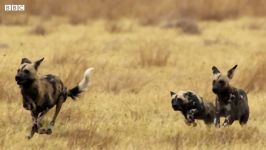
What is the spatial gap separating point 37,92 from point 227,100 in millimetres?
2105

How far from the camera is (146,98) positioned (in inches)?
445

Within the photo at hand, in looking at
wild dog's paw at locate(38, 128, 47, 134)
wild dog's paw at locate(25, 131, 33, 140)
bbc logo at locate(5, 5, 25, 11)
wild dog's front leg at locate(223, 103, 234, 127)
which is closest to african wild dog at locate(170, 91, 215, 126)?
wild dog's front leg at locate(223, 103, 234, 127)

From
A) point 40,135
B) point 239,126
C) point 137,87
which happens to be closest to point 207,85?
point 137,87

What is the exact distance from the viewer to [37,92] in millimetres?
8297

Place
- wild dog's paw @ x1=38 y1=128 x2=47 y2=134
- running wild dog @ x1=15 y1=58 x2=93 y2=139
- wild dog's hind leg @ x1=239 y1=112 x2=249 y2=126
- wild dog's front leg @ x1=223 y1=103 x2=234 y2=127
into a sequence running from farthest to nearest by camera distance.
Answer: wild dog's hind leg @ x1=239 y1=112 x2=249 y2=126 < wild dog's front leg @ x1=223 y1=103 x2=234 y2=127 < wild dog's paw @ x1=38 y1=128 x2=47 y2=134 < running wild dog @ x1=15 y1=58 x2=93 y2=139

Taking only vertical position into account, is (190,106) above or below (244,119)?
above

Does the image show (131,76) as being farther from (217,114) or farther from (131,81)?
(217,114)

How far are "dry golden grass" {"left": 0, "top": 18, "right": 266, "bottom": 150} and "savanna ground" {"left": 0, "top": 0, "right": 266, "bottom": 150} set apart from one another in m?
0.01

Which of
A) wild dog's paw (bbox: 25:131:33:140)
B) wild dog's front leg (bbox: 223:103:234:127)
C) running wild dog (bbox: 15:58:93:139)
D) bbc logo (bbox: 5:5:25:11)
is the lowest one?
wild dog's paw (bbox: 25:131:33:140)

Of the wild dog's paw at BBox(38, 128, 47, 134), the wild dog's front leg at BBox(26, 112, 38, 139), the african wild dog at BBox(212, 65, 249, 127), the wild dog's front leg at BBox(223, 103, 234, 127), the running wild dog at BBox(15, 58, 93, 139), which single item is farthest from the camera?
the wild dog's front leg at BBox(223, 103, 234, 127)

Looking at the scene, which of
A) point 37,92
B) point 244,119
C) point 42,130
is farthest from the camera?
point 244,119

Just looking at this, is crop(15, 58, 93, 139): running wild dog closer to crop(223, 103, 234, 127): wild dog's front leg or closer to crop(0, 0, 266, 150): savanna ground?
crop(0, 0, 266, 150): savanna ground

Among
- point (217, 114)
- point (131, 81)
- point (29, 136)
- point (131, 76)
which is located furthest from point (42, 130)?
point (131, 76)

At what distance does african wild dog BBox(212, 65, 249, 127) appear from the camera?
873cm
